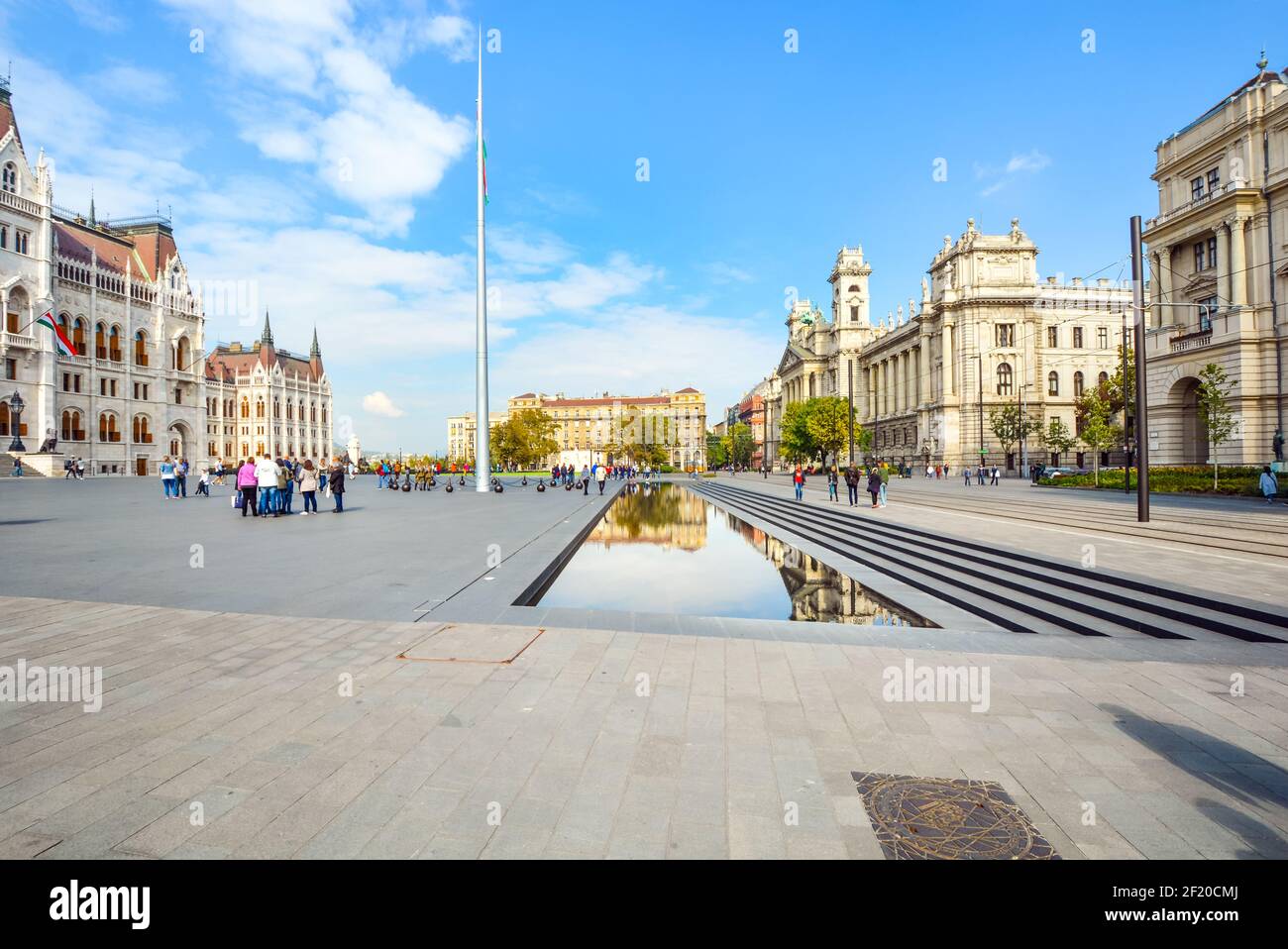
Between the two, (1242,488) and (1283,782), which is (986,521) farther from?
(1242,488)

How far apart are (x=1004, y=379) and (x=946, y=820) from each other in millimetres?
68783

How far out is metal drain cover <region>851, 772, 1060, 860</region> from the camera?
9.04 ft

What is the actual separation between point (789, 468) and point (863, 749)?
102 meters

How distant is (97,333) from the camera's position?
5409 cm

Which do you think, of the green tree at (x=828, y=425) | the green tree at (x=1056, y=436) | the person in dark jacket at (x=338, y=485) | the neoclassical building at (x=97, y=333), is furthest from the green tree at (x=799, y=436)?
the person in dark jacket at (x=338, y=485)

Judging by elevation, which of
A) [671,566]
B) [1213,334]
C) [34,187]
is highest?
[34,187]

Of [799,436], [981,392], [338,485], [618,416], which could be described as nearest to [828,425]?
[799,436]

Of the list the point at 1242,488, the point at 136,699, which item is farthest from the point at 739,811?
the point at 1242,488

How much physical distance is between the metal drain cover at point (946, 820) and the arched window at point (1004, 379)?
67.6m

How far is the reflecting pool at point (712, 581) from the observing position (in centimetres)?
812

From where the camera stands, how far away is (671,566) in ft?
38.2

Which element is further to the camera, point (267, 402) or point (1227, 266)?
point (267, 402)

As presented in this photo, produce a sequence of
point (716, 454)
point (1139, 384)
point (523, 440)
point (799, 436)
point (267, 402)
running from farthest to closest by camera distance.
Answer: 1. point (716, 454)
2. point (267, 402)
3. point (799, 436)
4. point (523, 440)
5. point (1139, 384)

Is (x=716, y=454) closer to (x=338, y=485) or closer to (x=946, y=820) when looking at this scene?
(x=338, y=485)
